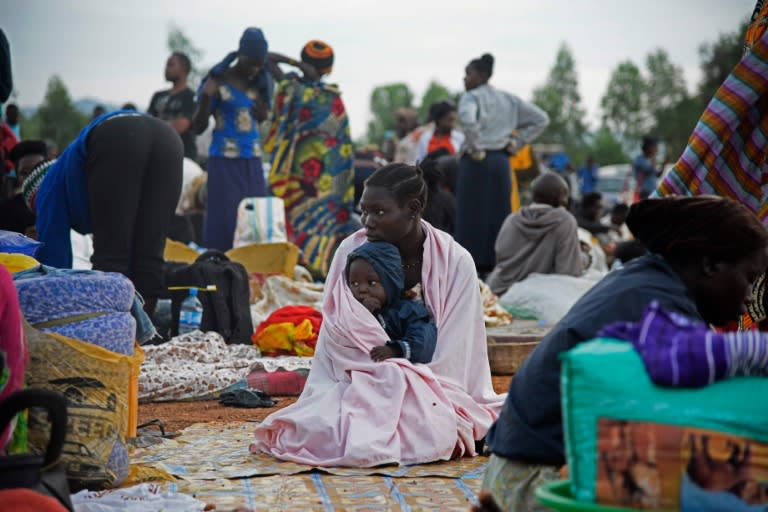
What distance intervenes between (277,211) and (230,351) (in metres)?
2.90

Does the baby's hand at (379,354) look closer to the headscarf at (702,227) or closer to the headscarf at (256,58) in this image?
the headscarf at (702,227)

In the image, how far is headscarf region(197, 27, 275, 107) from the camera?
1088 cm

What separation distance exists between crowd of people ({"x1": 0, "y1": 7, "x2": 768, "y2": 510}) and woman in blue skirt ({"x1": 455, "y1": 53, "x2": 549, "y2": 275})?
0.02 metres

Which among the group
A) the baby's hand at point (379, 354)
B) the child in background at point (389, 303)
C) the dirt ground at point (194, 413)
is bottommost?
the dirt ground at point (194, 413)

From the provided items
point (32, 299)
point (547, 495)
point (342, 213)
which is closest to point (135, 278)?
point (32, 299)

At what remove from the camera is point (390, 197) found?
5.48 m

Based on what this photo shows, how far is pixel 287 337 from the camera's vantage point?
8.01m

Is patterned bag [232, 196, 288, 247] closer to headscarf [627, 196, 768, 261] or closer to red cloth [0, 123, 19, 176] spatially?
red cloth [0, 123, 19, 176]

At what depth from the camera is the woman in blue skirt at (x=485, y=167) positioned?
12.3m

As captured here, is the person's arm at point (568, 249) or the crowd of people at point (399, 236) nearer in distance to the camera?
the crowd of people at point (399, 236)

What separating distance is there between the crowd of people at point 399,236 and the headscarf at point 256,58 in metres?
0.02

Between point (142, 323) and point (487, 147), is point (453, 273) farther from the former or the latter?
point (487, 147)

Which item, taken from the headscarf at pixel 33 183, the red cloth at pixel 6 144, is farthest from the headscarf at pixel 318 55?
the headscarf at pixel 33 183

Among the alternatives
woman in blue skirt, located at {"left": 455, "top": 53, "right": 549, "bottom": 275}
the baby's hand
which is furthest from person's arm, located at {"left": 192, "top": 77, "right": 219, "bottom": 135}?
the baby's hand
